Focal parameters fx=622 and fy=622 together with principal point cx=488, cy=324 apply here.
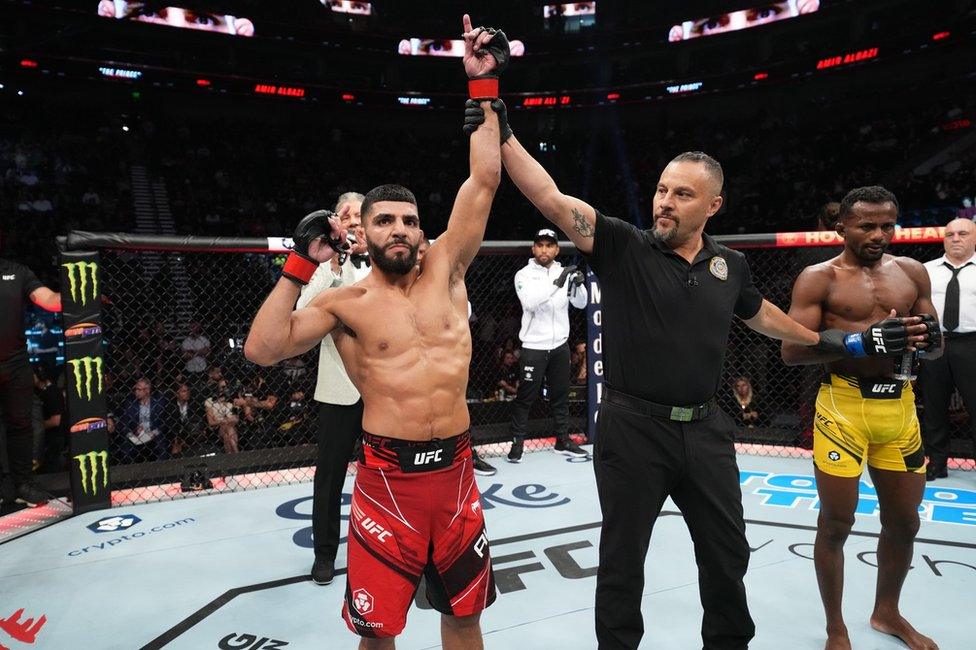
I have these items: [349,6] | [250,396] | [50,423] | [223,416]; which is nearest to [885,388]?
[223,416]

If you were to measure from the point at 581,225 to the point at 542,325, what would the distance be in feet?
9.57

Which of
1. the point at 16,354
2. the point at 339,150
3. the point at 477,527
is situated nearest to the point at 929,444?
the point at 477,527

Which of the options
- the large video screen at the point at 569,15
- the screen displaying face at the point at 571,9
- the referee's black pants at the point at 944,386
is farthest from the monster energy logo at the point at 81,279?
the screen displaying face at the point at 571,9

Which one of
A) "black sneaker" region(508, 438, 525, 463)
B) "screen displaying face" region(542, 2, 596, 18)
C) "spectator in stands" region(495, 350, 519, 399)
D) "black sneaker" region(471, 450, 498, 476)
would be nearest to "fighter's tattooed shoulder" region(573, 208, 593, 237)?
"black sneaker" region(471, 450, 498, 476)

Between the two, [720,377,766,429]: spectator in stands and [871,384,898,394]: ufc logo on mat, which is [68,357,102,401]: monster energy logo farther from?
[720,377,766,429]: spectator in stands

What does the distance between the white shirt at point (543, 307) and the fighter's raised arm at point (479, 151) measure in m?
2.76

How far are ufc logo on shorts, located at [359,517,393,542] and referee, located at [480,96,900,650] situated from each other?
25.7 inches

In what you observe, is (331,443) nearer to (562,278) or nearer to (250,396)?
(562,278)

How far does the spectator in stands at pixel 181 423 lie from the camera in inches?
205

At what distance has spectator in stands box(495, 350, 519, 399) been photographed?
6.78 m

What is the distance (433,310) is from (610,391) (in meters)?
0.62

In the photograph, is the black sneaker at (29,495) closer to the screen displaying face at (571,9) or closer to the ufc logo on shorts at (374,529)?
the ufc logo on shorts at (374,529)

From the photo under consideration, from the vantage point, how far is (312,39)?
15336mm

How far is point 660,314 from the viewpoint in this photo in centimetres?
188
